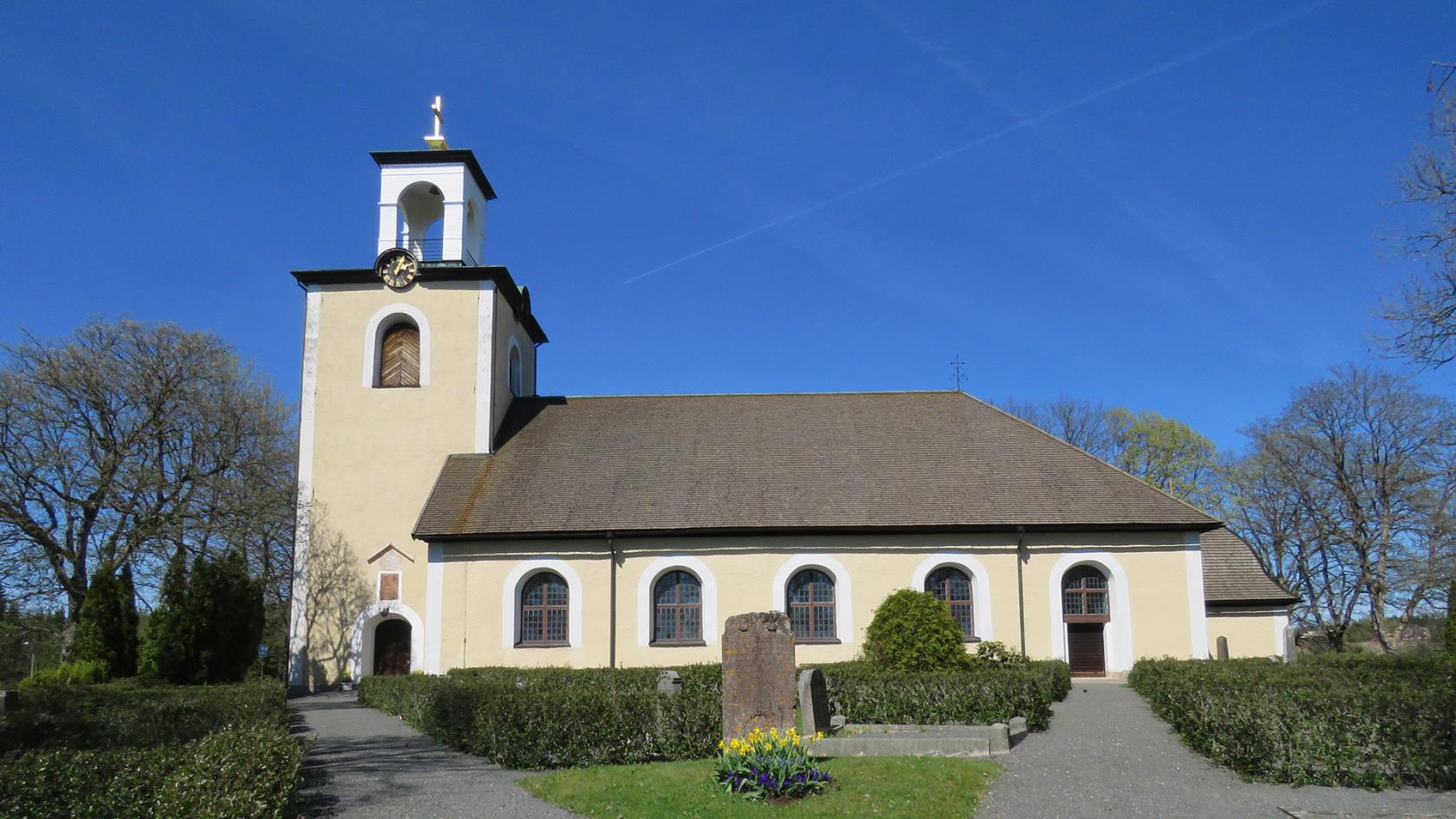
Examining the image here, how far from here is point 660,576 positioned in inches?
→ 961

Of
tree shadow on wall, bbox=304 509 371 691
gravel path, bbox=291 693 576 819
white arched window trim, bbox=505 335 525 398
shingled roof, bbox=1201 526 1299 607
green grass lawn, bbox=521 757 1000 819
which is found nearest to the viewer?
green grass lawn, bbox=521 757 1000 819

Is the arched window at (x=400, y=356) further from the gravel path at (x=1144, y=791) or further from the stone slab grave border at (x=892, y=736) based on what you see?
the gravel path at (x=1144, y=791)

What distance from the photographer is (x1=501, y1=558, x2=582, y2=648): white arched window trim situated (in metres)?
24.0

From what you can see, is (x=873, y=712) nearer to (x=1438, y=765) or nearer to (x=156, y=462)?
(x=1438, y=765)

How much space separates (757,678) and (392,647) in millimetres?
16150

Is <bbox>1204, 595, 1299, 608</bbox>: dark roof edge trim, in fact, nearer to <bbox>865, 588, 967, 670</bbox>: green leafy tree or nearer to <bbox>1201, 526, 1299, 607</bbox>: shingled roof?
<bbox>1201, 526, 1299, 607</bbox>: shingled roof

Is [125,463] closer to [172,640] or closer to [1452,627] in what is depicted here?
[172,640]

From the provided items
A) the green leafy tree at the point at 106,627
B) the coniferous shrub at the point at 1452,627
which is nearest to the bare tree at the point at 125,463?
the green leafy tree at the point at 106,627

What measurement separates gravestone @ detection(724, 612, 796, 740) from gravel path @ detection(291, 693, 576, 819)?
109 inches

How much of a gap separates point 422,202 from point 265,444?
12.2m

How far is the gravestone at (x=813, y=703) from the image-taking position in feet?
45.9

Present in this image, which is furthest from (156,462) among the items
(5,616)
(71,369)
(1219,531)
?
(1219,531)

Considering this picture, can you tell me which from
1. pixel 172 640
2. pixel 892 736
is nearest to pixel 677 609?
pixel 892 736

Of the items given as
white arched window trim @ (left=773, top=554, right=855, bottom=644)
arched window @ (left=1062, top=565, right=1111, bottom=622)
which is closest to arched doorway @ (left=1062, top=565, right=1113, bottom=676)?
arched window @ (left=1062, top=565, right=1111, bottom=622)
